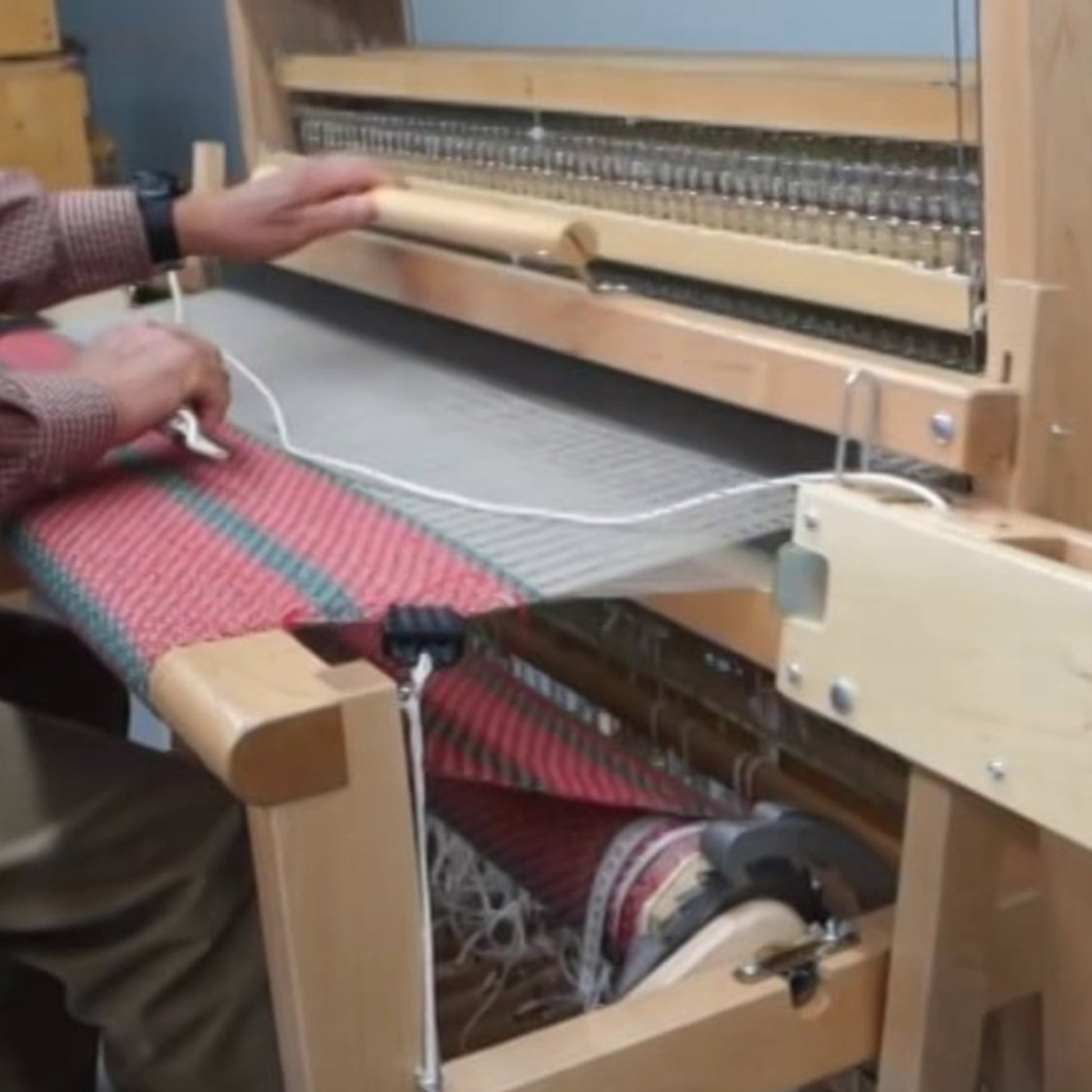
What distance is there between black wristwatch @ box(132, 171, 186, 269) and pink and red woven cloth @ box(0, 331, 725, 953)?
0.31m

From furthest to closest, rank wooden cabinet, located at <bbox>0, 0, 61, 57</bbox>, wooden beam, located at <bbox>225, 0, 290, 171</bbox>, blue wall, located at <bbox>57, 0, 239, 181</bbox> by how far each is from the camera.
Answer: blue wall, located at <bbox>57, 0, 239, 181</bbox>
wooden cabinet, located at <bbox>0, 0, 61, 57</bbox>
wooden beam, located at <bbox>225, 0, 290, 171</bbox>

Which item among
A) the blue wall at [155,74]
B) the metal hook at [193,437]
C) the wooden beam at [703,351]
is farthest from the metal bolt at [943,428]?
the blue wall at [155,74]

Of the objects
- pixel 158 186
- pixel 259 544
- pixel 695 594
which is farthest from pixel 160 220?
pixel 695 594

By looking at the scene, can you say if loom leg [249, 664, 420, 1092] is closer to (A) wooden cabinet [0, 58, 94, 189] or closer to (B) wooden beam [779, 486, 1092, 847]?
(B) wooden beam [779, 486, 1092, 847]

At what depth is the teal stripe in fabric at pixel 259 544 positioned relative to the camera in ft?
2.69

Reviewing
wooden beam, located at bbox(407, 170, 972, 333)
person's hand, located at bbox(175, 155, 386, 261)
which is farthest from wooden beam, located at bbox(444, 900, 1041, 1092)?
person's hand, located at bbox(175, 155, 386, 261)

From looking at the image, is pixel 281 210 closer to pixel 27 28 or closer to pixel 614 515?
pixel 614 515

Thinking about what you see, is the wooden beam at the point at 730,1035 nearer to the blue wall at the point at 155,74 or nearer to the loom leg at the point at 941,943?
the loom leg at the point at 941,943

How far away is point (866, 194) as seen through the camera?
89 cm

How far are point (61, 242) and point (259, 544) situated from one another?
1.84 ft

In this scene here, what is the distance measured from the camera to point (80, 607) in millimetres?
886

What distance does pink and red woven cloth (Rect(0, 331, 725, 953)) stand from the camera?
0.82 m

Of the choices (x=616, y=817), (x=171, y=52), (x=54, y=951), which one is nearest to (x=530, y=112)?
(x=616, y=817)

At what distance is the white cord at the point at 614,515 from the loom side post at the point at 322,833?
7.0 inches
